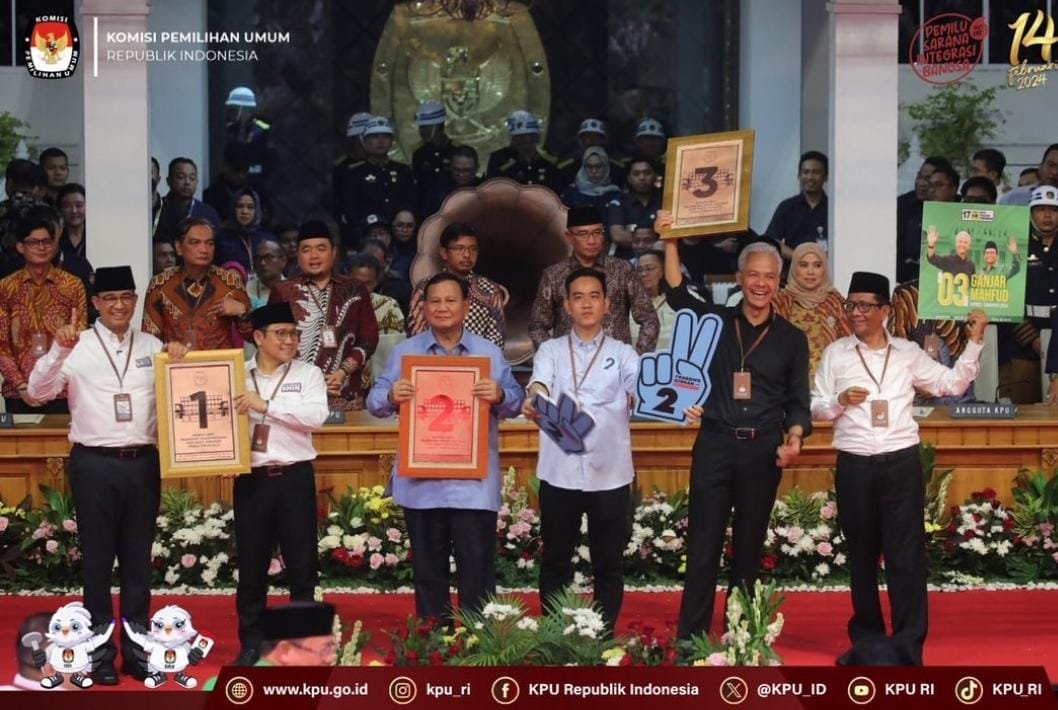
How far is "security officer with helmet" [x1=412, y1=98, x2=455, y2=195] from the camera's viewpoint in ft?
32.2

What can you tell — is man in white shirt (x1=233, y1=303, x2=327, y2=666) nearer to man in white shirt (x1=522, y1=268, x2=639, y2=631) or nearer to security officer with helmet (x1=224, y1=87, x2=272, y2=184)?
man in white shirt (x1=522, y1=268, x2=639, y2=631)

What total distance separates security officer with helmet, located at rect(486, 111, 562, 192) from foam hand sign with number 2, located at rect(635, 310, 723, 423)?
3950 mm

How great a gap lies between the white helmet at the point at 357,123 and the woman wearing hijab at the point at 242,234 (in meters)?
0.92

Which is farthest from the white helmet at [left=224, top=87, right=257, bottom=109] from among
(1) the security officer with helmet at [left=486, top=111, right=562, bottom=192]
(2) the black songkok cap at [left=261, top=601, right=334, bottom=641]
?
(2) the black songkok cap at [left=261, top=601, right=334, bottom=641]

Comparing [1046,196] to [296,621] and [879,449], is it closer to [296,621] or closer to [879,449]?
[879,449]

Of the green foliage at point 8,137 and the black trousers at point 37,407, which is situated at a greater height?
the green foliage at point 8,137

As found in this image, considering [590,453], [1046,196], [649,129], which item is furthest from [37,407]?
[1046,196]

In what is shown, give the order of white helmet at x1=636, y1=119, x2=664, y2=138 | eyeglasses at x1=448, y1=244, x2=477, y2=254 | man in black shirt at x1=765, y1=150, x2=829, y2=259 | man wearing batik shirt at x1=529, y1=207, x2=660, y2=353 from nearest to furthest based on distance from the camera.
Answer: man wearing batik shirt at x1=529, y1=207, x2=660, y2=353, eyeglasses at x1=448, y1=244, x2=477, y2=254, man in black shirt at x1=765, y1=150, x2=829, y2=259, white helmet at x1=636, y1=119, x2=664, y2=138

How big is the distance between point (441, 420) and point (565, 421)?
384mm

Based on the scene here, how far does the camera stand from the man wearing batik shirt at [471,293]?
669 centimetres

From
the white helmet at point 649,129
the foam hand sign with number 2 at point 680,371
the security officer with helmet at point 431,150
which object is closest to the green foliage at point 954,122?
the white helmet at point 649,129

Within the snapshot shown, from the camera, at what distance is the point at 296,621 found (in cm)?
397

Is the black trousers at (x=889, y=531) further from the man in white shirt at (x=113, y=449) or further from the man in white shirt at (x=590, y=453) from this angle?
the man in white shirt at (x=113, y=449)

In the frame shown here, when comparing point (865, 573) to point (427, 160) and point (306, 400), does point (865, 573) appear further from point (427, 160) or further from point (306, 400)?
point (427, 160)
